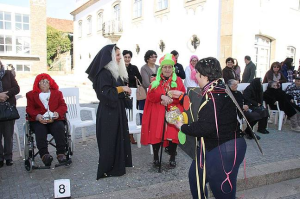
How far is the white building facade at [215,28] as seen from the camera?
1182 centimetres

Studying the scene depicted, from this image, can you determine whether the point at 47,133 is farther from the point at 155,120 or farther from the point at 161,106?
the point at 161,106

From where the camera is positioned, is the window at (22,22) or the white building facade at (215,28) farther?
the window at (22,22)

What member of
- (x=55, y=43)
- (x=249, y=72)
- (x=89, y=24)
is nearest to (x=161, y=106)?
(x=249, y=72)

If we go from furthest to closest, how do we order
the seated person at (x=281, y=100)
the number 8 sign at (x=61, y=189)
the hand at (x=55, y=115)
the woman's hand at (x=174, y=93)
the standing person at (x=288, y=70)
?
1. the standing person at (x=288, y=70)
2. the seated person at (x=281, y=100)
3. the hand at (x=55, y=115)
4. the woman's hand at (x=174, y=93)
5. the number 8 sign at (x=61, y=189)

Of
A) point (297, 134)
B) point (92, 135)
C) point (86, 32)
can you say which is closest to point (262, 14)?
point (297, 134)

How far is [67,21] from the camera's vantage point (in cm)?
5134

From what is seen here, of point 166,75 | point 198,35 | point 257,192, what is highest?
point 198,35

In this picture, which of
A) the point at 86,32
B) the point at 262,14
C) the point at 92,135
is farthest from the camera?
the point at 86,32

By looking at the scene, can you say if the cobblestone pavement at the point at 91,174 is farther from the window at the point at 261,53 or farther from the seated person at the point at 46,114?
the window at the point at 261,53

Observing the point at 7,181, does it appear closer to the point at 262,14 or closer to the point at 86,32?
the point at 262,14

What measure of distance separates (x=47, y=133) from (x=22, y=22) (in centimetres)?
3289

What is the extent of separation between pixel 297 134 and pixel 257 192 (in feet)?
11.8

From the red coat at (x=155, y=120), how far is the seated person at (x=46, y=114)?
1.34m

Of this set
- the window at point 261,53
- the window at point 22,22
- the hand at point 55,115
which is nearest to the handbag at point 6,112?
the hand at point 55,115
